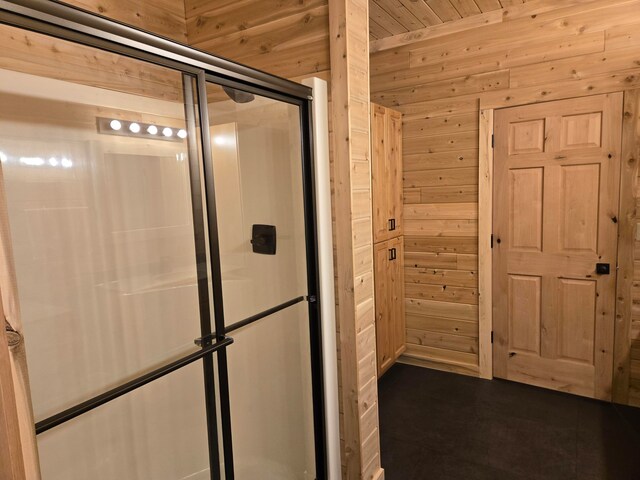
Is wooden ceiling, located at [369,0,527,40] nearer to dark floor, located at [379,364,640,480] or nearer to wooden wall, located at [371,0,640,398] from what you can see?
wooden wall, located at [371,0,640,398]

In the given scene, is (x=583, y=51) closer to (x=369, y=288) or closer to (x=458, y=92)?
(x=458, y=92)

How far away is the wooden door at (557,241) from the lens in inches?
106

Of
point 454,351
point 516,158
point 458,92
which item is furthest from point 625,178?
point 454,351

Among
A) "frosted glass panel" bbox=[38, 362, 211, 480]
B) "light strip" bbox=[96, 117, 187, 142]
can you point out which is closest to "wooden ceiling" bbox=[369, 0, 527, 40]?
"light strip" bbox=[96, 117, 187, 142]

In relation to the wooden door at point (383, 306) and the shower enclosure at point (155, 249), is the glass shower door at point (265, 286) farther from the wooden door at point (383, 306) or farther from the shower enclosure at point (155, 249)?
the wooden door at point (383, 306)

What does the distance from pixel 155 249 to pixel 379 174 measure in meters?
1.83

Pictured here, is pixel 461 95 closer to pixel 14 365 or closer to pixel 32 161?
pixel 32 161

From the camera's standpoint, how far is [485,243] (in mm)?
3121

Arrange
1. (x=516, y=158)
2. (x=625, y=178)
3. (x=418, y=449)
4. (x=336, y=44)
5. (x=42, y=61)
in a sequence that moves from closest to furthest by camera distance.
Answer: (x=42, y=61) < (x=336, y=44) < (x=418, y=449) < (x=625, y=178) < (x=516, y=158)

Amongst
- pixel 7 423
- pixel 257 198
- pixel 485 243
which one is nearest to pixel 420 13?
pixel 485 243

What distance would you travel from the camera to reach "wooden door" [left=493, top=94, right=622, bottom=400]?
270 centimetres

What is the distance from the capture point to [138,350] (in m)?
1.54

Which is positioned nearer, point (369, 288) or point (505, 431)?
point (369, 288)

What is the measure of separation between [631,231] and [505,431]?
1.52 m
